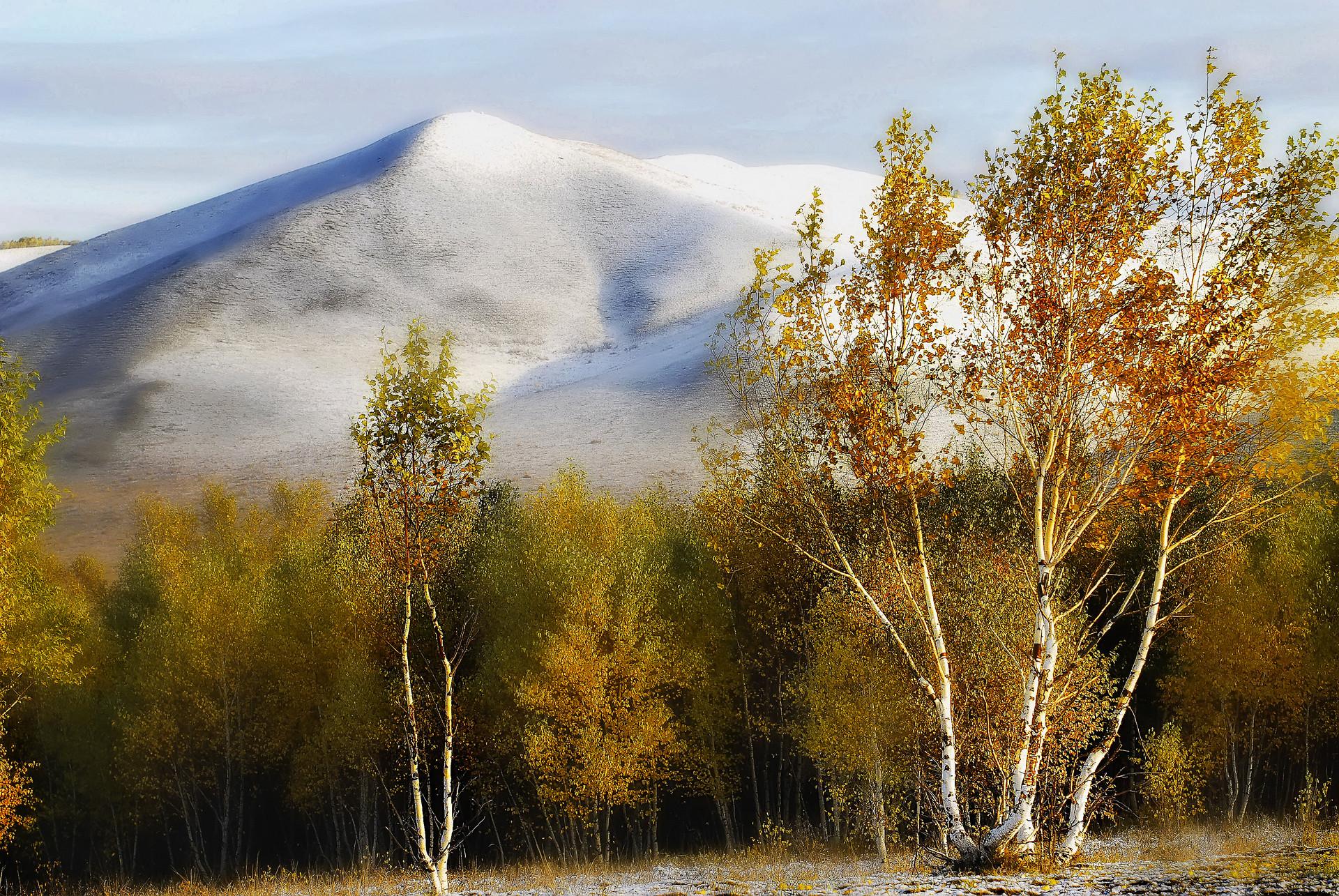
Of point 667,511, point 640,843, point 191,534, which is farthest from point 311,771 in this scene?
point 191,534

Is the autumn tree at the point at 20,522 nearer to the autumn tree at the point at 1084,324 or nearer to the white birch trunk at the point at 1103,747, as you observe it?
the autumn tree at the point at 1084,324

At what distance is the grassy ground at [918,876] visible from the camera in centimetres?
1902

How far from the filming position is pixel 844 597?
41.1m

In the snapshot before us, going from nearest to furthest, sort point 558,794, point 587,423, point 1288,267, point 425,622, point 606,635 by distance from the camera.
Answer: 1. point 1288,267
2. point 558,794
3. point 606,635
4. point 425,622
5. point 587,423

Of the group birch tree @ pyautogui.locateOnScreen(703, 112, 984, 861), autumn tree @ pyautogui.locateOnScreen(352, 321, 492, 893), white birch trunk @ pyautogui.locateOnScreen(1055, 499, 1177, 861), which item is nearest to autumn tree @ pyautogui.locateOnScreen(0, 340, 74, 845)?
autumn tree @ pyautogui.locateOnScreen(352, 321, 492, 893)

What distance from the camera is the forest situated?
22766 mm

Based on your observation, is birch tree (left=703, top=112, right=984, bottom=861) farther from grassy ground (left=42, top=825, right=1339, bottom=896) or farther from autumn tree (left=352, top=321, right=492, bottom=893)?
autumn tree (left=352, top=321, right=492, bottom=893)

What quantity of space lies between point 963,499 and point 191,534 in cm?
6948

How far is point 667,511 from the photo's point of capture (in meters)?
64.7

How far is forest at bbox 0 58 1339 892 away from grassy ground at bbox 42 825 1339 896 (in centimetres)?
130

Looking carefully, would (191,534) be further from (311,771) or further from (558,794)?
(558,794)

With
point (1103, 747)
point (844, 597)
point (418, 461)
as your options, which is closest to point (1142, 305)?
point (1103, 747)

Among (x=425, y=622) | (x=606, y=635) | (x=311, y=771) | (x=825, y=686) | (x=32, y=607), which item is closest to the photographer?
(x=32, y=607)

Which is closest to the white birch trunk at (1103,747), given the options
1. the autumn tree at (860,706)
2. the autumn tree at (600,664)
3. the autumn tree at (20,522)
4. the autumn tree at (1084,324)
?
the autumn tree at (1084,324)
